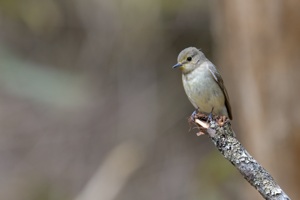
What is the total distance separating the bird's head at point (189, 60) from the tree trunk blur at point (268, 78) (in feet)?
5.93

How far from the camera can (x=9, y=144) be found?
9.90 m

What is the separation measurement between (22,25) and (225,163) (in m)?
4.18

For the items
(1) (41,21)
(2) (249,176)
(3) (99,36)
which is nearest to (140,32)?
(3) (99,36)

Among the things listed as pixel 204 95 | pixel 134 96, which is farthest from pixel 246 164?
pixel 134 96

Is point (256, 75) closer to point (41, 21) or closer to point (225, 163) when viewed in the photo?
point (225, 163)

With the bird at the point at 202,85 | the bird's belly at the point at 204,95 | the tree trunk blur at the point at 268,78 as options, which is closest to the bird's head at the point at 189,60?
the bird at the point at 202,85

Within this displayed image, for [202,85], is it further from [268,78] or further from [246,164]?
[268,78]

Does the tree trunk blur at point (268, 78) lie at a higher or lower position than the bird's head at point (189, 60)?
higher

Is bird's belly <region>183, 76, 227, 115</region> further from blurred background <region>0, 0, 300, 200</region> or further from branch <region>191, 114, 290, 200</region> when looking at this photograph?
blurred background <region>0, 0, 300, 200</region>

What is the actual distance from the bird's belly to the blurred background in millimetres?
1870

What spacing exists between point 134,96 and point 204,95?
16.4ft

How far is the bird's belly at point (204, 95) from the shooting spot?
4051mm

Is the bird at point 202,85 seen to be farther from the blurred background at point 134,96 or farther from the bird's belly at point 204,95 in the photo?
the blurred background at point 134,96

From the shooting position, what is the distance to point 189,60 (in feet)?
14.1
